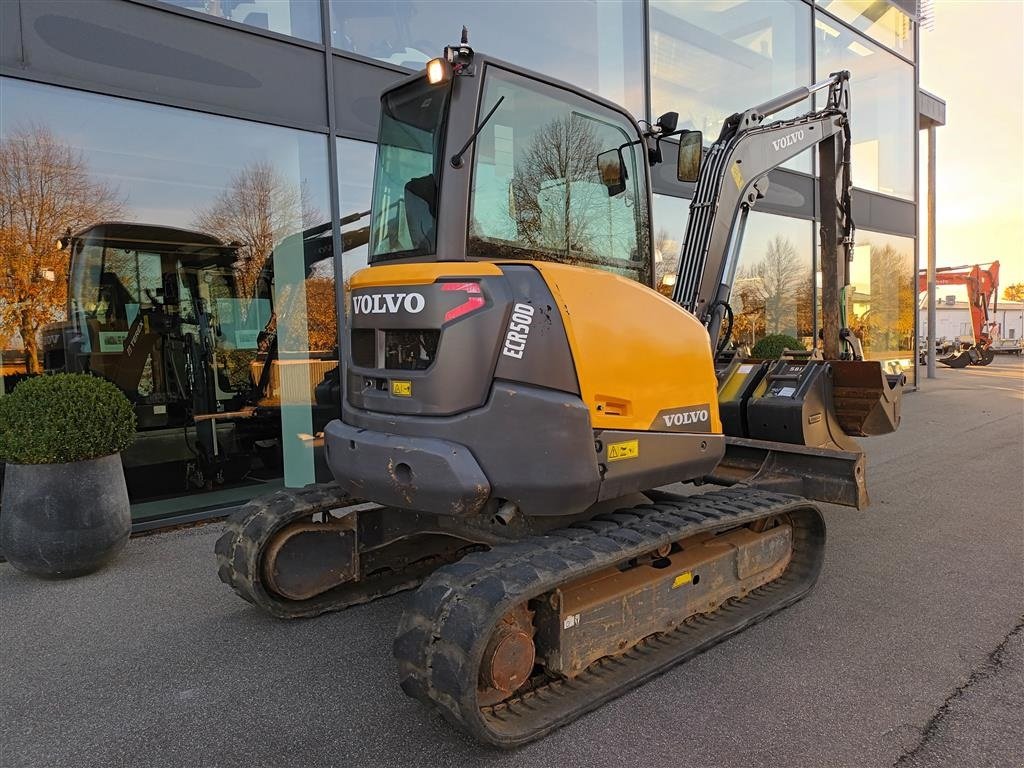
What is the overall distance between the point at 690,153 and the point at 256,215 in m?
4.51

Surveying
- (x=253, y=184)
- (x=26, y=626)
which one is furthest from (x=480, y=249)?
(x=253, y=184)

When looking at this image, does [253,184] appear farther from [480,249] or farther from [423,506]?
[423,506]

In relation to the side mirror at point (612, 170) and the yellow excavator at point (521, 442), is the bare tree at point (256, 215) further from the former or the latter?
the side mirror at point (612, 170)

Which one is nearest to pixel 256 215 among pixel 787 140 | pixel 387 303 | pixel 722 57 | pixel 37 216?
pixel 37 216

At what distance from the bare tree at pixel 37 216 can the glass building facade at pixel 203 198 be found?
0.04 feet

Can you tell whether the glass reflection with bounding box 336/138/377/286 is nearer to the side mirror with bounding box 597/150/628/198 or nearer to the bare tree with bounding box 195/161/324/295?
the bare tree with bounding box 195/161/324/295

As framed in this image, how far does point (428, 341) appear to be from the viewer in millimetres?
2961

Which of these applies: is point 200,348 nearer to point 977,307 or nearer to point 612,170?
point 612,170

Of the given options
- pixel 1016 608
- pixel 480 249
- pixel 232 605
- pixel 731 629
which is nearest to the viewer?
pixel 480 249

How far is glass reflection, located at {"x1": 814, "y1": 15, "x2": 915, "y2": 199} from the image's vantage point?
43.1 ft

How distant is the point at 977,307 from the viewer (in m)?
26.2

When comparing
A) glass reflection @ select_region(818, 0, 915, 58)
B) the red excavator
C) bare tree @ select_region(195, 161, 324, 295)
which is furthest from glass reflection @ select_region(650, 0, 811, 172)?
the red excavator

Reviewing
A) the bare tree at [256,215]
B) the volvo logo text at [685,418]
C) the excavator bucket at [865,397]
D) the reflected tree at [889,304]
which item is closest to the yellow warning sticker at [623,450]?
the volvo logo text at [685,418]

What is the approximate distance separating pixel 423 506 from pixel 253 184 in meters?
4.87
